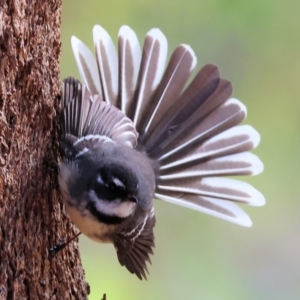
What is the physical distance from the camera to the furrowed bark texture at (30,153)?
Answer: 3.55 ft

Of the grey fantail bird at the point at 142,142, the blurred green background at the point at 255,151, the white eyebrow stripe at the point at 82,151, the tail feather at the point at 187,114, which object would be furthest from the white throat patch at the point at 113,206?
the blurred green background at the point at 255,151

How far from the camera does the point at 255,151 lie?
8.50 feet

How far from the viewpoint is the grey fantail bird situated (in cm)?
129

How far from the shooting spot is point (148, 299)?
7.84 feet

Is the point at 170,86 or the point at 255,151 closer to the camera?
the point at 170,86

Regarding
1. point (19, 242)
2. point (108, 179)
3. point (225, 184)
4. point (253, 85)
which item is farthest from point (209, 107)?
point (253, 85)

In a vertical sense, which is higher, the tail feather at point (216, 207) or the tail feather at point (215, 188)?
the tail feather at point (215, 188)

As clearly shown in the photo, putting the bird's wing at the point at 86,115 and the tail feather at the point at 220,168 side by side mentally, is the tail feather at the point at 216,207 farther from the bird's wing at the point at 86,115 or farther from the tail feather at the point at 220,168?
the bird's wing at the point at 86,115

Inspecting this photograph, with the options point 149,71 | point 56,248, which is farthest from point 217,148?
point 56,248

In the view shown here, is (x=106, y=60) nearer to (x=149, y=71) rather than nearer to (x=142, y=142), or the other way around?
(x=149, y=71)

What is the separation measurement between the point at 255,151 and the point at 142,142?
1.18 m

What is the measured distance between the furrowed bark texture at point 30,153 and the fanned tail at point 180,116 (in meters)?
0.24

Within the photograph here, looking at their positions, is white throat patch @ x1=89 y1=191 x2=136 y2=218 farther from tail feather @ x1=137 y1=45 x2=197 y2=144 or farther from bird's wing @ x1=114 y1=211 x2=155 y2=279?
tail feather @ x1=137 y1=45 x2=197 y2=144

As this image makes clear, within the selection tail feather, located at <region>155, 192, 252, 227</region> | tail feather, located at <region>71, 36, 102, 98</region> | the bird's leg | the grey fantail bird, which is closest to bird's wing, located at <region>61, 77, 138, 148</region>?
the grey fantail bird
